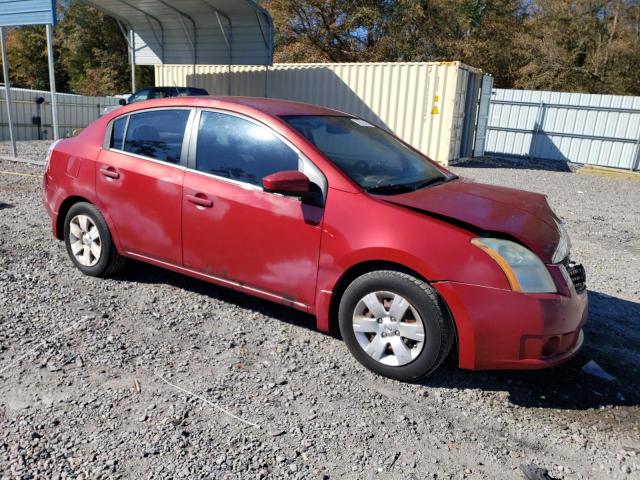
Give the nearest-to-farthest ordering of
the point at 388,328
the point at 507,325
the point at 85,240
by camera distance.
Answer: the point at 507,325 → the point at 388,328 → the point at 85,240

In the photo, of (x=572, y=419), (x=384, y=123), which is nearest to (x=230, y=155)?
(x=572, y=419)

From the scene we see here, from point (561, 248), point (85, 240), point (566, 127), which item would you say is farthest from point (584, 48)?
point (85, 240)

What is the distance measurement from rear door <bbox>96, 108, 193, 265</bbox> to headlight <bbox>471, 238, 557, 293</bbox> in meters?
2.23

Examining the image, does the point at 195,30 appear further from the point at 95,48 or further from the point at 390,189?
the point at 95,48

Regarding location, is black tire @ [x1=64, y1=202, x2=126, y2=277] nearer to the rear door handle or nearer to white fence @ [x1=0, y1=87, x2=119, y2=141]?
the rear door handle

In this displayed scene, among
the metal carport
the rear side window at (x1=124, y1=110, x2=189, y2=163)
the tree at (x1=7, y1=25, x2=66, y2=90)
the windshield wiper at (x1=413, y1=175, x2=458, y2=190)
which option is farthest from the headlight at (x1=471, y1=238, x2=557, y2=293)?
the tree at (x1=7, y1=25, x2=66, y2=90)

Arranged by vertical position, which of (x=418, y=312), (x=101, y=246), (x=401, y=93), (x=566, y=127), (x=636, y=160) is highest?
(x=401, y=93)

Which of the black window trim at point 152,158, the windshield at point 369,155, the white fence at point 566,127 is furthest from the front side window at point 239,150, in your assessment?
the white fence at point 566,127

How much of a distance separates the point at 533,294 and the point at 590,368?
3.55 feet

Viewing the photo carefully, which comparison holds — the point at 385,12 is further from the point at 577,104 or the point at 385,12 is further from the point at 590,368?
the point at 590,368

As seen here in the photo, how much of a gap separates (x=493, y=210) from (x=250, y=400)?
1883mm

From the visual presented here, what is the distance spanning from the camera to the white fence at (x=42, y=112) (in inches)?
697

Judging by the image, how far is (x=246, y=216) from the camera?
12.3 feet

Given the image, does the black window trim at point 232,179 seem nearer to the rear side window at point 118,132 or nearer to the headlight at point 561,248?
the rear side window at point 118,132
